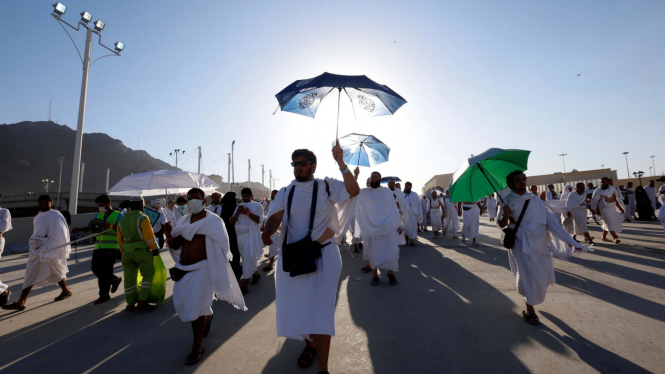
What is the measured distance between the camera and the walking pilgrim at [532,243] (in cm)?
368

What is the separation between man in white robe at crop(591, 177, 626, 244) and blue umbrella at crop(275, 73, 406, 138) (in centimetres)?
837

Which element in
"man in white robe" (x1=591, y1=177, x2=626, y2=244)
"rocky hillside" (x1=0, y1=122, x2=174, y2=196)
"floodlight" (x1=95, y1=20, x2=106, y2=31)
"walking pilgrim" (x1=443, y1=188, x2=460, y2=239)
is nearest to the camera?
"man in white robe" (x1=591, y1=177, x2=626, y2=244)

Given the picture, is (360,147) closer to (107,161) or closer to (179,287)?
(179,287)

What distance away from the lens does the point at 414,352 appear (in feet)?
9.65

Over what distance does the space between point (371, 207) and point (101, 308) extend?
4.64 m

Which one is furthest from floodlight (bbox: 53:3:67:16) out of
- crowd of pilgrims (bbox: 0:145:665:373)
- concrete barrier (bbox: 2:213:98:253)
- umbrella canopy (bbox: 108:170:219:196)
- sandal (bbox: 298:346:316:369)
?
sandal (bbox: 298:346:316:369)

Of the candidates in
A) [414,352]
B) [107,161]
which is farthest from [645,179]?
[107,161]

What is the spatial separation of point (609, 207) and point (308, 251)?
9.92 meters

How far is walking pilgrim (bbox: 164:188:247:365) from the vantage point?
10.3 feet

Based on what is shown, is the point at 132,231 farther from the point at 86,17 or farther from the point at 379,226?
the point at 86,17

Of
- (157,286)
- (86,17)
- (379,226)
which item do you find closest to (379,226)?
(379,226)

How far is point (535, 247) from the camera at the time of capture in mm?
3748

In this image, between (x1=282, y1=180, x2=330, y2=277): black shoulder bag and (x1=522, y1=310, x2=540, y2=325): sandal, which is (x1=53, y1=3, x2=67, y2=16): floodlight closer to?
(x1=282, y1=180, x2=330, y2=277): black shoulder bag

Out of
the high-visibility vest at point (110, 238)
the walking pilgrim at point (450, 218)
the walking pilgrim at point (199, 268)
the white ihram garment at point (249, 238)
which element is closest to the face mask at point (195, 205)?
the walking pilgrim at point (199, 268)
